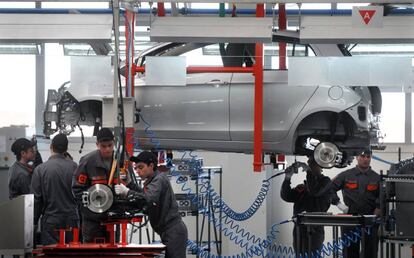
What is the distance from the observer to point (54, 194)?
7.53 m

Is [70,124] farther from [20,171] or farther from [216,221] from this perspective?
[216,221]

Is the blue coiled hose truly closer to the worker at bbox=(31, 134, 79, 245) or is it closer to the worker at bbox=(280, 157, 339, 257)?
the worker at bbox=(280, 157, 339, 257)

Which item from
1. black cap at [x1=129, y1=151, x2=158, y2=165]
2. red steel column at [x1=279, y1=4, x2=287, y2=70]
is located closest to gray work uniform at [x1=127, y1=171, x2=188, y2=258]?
black cap at [x1=129, y1=151, x2=158, y2=165]

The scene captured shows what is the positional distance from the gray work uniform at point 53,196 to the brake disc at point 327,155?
239 centimetres

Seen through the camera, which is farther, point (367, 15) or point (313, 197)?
point (313, 197)

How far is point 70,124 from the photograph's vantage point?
29.0ft

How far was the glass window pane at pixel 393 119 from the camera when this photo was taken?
1127cm

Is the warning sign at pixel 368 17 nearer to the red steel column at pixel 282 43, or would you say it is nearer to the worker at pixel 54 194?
the red steel column at pixel 282 43

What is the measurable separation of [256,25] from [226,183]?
469cm

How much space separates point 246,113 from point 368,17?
224 centimetres

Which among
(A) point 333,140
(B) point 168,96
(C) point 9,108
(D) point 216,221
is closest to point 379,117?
(A) point 333,140

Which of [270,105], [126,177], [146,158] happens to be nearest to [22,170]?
[146,158]

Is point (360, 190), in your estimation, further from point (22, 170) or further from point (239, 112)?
point (22, 170)

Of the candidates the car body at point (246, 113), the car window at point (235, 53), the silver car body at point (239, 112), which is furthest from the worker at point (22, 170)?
the car window at point (235, 53)
